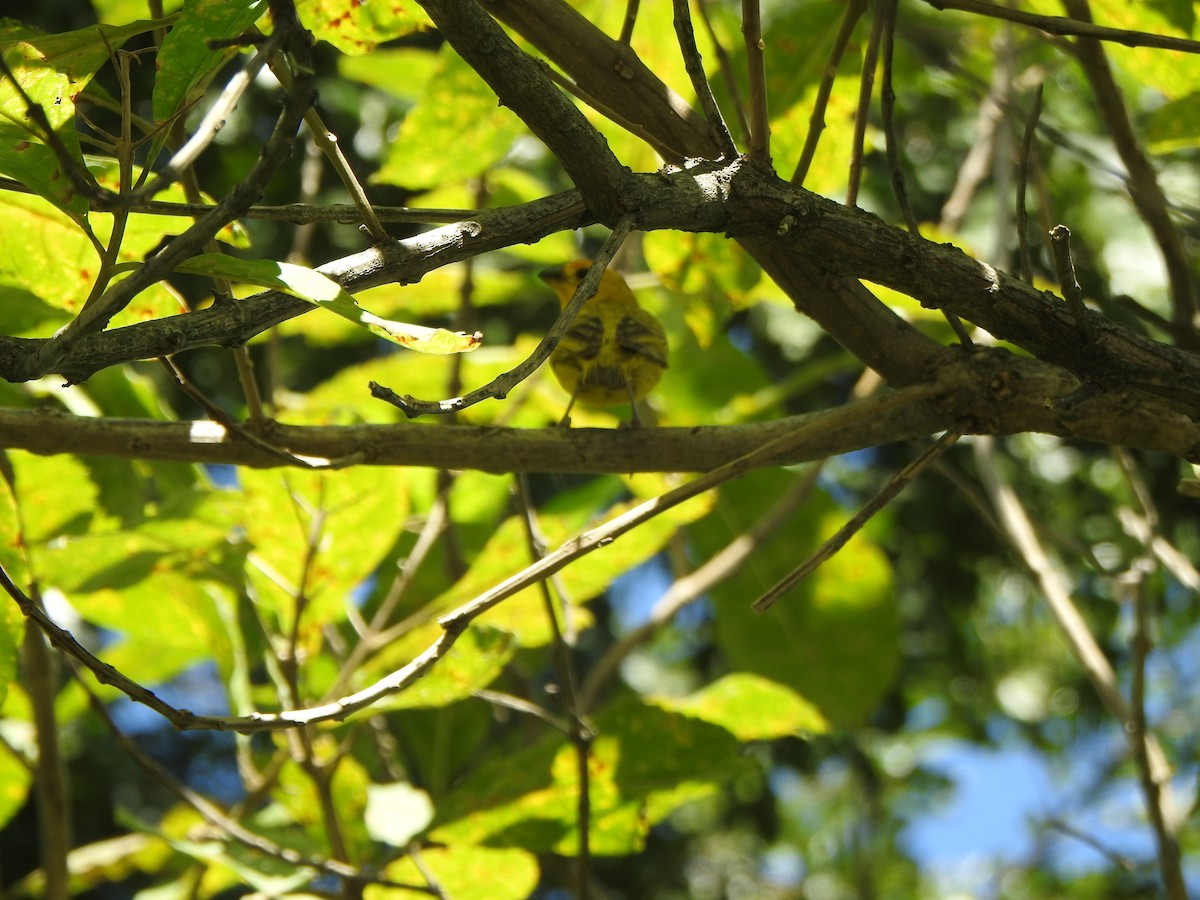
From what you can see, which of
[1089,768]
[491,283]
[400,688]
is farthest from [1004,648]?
[400,688]

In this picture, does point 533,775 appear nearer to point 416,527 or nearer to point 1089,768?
point 416,527

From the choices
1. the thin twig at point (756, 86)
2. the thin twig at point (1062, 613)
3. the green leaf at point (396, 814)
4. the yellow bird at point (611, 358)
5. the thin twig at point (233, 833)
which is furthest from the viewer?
the yellow bird at point (611, 358)

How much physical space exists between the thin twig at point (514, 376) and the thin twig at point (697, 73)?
0.25 m

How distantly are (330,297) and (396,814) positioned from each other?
1798 mm

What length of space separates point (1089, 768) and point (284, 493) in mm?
5043

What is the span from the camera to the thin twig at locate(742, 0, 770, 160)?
1427 millimetres

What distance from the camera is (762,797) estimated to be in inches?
224

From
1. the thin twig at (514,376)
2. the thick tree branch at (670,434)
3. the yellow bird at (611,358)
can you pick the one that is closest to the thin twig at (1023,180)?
the thick tree branch at (670,434)

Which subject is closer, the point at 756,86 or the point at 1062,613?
the point at 756,86

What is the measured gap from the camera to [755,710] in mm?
2672

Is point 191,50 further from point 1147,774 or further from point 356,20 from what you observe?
point 1147,774

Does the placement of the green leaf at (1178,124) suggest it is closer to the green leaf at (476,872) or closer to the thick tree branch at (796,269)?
the thick tree branch at (796,269)

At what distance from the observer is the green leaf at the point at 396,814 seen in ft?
8.09

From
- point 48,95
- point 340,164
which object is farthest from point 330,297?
point 48,95
